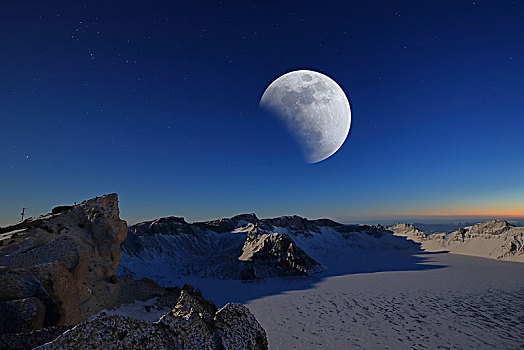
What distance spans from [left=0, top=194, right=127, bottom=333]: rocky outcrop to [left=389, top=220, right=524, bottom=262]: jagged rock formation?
10221 cm

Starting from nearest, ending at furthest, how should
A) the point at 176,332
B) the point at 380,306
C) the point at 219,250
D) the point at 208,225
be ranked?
the point at 176,332 < the point at 380,306 < the point at 219,250 < the point at 208,225

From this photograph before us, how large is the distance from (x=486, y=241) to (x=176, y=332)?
11915cm

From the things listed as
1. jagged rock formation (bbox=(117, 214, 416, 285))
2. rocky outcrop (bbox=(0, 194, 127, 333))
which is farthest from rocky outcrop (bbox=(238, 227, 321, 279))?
rocky outcrop (bbox=(0, 194, 127, 333))

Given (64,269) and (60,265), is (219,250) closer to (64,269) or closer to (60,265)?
(64,269)

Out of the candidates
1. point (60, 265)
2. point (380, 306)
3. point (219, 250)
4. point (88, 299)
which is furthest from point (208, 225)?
point (60, 265)

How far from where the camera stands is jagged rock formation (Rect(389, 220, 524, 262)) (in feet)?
250

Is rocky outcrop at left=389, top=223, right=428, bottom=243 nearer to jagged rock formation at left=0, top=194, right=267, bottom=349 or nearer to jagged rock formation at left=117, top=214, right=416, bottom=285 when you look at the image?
jagged rock formation at left=117, top=214, right=416, bottom=285

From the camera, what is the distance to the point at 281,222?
120 meters

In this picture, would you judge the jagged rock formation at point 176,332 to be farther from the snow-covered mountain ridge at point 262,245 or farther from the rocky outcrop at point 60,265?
the snow-covered mountain ridge at point 262,245

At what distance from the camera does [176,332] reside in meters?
4.16

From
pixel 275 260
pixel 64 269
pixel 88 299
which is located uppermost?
pixel 64 269

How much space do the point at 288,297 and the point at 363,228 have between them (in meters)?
119

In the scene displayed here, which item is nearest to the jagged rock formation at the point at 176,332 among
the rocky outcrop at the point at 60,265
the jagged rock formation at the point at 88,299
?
the jagged rock formation at the point at 88,299

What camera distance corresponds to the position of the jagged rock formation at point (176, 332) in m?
3.23
